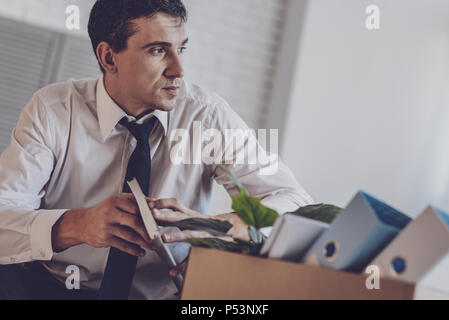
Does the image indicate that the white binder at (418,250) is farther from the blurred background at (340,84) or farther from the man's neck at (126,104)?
the blurred background at (340,84)

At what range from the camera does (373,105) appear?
145 inches

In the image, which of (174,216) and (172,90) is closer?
(174,216)

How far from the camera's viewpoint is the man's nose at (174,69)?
1545mm

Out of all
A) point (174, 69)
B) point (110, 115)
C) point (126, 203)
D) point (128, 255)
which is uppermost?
point (174, 69)

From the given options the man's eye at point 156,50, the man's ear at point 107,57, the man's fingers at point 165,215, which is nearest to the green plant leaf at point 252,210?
the man's fingers at point 165,215

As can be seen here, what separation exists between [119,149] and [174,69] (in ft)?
0.98

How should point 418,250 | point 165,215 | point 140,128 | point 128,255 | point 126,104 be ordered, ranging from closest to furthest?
point 418,250
point 165,215
point 128,255
point 140,128
point 126,104

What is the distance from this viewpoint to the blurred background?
358 centimetres

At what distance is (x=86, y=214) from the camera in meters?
1.13

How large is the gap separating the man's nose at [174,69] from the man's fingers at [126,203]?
0.60 metres

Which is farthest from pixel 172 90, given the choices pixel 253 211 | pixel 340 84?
pixel 340 84

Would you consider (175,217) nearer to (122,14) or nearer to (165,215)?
(165,215)
